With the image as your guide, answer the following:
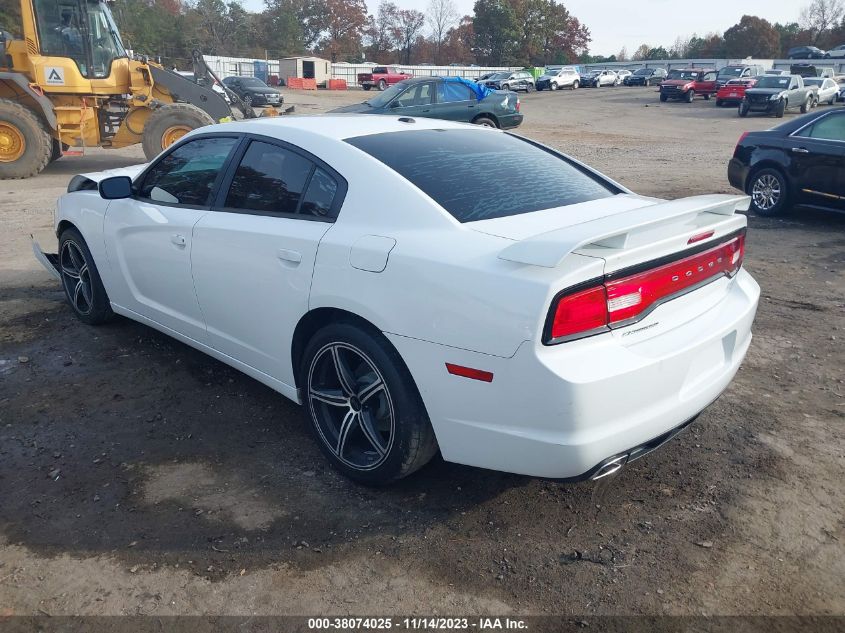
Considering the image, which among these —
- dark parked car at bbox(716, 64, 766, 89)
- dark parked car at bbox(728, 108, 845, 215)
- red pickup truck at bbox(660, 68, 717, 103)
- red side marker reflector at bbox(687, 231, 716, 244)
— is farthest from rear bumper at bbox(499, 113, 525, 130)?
red pickup truck at bbox(660, 68, 717, 103)

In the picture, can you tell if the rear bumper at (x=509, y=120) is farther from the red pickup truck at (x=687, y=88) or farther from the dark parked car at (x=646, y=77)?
the dark parked car at (x=646, y=77)

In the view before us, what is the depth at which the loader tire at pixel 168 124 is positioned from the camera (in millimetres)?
12328

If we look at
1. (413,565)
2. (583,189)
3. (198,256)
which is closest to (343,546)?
(413,565)

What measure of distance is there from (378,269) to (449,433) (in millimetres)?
720

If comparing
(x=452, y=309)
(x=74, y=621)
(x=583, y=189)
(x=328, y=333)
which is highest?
A: (x=583, y=189)

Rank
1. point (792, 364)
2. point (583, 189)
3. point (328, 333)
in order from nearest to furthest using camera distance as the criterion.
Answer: point (328, 333) < point (583, 189) < point (792, 364)

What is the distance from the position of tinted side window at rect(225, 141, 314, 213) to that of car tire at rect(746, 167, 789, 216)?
24.6 feet

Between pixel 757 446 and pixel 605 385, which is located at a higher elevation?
pixel 605 385

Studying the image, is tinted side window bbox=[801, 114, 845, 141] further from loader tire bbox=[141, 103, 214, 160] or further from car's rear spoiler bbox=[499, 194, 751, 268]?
loader tire bbox=[141, 103, 214, 160]

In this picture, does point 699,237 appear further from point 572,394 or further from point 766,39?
point 766,39

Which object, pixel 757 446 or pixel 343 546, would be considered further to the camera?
pixel 757 446

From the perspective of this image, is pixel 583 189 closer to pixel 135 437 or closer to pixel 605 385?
pixel 605 385

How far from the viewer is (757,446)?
3.64m

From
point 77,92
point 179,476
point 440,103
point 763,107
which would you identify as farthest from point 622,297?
point 763,107
